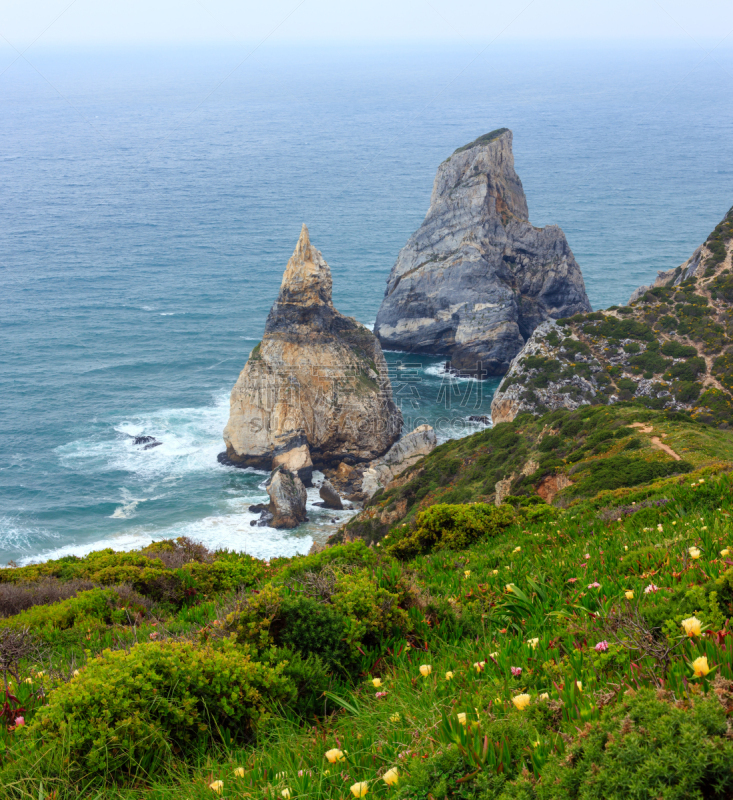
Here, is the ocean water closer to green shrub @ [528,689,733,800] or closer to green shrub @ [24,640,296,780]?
green shrub @ [24,640,296,780]

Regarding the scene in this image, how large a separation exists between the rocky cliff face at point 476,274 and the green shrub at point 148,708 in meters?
Result: 74.5

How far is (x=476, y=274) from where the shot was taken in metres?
80.2

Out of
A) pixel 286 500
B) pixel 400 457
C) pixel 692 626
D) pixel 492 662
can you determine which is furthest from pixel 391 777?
pixel 400 457

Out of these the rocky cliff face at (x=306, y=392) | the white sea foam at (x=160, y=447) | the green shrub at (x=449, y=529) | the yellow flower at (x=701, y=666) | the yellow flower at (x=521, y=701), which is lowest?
the white sea foam at (x=160, y=447)

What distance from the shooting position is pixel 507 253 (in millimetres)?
82500

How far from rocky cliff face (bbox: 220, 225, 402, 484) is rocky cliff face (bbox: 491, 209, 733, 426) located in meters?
12.5

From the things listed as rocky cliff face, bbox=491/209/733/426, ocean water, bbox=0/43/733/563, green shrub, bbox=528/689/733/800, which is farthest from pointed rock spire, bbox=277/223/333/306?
green shrub, bbox=528/689/733/800

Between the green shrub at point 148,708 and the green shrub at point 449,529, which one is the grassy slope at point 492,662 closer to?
the green shrub at point 148,708

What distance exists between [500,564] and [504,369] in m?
70.7

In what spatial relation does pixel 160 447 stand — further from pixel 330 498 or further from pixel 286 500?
pixel 330 498

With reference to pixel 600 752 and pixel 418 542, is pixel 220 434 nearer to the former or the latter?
pixel 418 542

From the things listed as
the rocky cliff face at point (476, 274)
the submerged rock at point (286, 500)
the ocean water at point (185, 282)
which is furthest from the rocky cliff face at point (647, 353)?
the rocky cliff face at point (476, 274)

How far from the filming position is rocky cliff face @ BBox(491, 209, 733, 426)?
48.1 m

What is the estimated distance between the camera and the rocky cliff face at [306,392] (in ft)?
184
